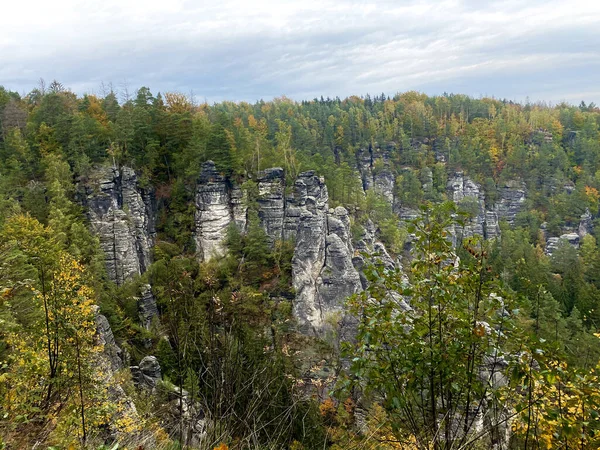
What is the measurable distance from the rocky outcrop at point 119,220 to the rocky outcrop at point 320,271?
1236 cm

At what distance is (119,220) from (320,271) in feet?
52.3

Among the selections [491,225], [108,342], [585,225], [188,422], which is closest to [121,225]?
[108,342]

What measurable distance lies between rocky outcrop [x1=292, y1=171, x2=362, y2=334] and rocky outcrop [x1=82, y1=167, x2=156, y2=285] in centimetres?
1236

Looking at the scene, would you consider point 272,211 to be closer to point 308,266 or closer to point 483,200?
point 308,266

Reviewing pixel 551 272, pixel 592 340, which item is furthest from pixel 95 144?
pixel 551 272

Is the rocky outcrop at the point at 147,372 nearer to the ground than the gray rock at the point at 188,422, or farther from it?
nearer to the ground

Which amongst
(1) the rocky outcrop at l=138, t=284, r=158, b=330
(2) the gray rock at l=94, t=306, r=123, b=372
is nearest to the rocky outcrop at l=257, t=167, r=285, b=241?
(1) the rocky outcrop at l=138, t=284, r=158, b=330

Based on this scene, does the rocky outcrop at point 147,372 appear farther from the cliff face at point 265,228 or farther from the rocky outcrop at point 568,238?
the rocky outcrop at point 568,238

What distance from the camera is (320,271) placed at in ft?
104

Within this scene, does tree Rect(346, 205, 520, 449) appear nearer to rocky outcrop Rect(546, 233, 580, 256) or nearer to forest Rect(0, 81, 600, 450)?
forest Rect(0, 81, 600, 450)

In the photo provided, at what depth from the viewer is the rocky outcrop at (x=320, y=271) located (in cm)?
3042

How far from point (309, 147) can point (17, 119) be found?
3523 cm

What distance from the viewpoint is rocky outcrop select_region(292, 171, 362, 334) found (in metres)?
30.4

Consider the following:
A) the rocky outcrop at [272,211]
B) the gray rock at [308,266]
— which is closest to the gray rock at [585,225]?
the gray rock at [308,266]
